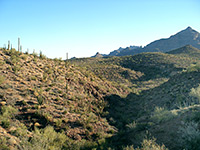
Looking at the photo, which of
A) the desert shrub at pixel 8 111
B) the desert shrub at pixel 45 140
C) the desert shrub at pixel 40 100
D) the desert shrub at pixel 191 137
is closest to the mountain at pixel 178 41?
the desert shrub at pixel 40 100

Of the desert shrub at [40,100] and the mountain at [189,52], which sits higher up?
the mountain at [189,52]

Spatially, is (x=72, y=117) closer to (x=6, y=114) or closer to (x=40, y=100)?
(x=40, y=100)

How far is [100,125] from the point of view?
511 inches

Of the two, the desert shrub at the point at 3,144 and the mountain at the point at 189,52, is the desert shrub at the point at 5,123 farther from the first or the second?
Answer: the mountain at the point at 189,52

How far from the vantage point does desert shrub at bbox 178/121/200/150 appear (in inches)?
292

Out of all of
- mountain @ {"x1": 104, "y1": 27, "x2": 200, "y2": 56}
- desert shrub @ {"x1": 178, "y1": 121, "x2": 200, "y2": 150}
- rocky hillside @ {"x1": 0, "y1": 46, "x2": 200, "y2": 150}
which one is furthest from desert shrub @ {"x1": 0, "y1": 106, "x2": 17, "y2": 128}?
mountain @ {"x1": 104, "y1": 27, "x2": 200, "y2": 56}

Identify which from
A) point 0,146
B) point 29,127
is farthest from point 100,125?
point 0,146

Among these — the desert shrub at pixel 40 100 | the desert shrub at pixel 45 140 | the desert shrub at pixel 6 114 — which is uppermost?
the desert shrub at pixel 40 100

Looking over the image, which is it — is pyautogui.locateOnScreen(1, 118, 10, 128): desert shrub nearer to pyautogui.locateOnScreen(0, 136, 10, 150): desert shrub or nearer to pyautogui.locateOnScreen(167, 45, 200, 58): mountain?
pyautogui.locateOnScreen(0, 136, 10, 150): desert shrub

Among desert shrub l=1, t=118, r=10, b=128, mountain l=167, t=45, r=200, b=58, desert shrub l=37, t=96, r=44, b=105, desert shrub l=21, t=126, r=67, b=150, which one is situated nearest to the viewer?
desert shrub l=21, t=126, r=67, b=150

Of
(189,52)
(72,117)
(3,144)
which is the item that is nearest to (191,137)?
(72,117)

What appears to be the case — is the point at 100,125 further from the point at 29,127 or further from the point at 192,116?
the point at 192,116

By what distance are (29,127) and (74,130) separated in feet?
9.81

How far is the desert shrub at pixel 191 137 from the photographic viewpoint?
7428 mm
